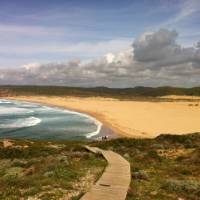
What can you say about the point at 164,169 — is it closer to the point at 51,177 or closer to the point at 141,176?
the point at 141,176

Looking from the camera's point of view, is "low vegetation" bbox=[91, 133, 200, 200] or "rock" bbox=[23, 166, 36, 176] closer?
"low vegetation" bbox=[91, 133, 200, 200]

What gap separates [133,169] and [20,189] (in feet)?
19.5

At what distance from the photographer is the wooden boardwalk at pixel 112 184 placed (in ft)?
40.0

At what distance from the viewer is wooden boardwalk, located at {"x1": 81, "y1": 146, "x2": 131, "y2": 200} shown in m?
12.2

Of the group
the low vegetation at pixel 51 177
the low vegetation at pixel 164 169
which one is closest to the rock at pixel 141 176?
the low vegetation at pixel 164 169

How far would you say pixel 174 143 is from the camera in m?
28.8

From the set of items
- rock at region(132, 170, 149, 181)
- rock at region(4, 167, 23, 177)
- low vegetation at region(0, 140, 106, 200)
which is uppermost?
rock at region(132, 170, 149, 181)

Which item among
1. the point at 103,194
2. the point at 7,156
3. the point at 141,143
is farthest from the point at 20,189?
the point at 141,143

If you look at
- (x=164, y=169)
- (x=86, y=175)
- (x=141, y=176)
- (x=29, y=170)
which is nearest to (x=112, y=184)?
(x=141, y=176)

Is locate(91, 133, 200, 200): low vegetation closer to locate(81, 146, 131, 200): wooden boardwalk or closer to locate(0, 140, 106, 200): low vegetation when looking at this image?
locate(81, 146, 131, 200): wooden boardwalk

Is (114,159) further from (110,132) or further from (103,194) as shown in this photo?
(110,132)

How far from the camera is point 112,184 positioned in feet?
45.4

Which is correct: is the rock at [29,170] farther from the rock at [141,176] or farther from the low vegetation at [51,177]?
the rock at [141,176]

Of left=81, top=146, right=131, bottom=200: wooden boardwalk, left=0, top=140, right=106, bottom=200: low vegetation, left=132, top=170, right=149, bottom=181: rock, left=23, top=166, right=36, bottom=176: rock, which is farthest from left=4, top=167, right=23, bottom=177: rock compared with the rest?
left=132, top=170, right=149, bottom=181: rock
